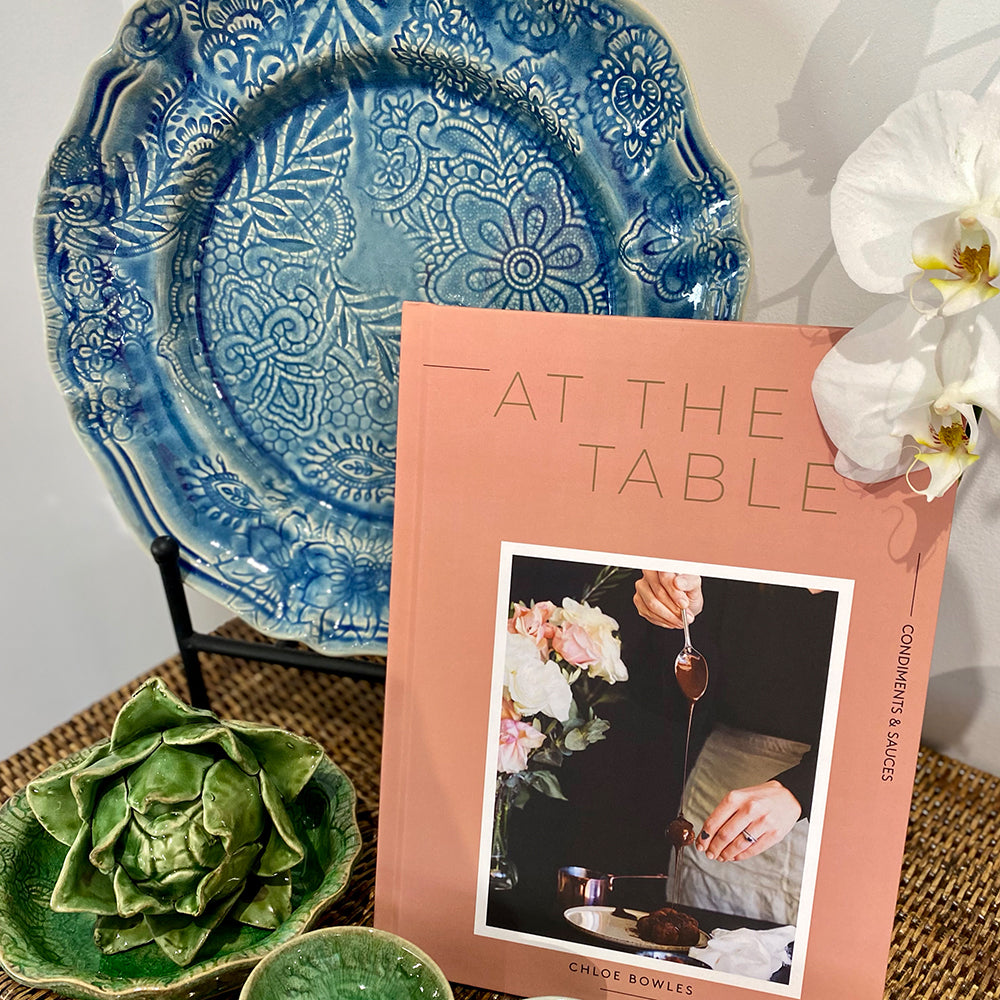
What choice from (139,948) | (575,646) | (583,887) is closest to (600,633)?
(575,646)

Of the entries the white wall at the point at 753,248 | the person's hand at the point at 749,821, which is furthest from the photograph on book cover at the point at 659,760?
the white wall at the point at 753,248

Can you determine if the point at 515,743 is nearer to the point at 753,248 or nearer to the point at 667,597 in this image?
the point at 667,597

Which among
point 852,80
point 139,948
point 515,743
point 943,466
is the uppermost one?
point 852,80

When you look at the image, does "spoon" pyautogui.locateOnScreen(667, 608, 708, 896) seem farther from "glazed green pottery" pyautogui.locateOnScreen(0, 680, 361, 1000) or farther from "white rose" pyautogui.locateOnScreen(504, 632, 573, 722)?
"glazed green pottery" pyautogui.locateOnScreen(0, 680, 361, 1000)

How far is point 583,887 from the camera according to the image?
0.40 m

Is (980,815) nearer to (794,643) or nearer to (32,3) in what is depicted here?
(794,643)

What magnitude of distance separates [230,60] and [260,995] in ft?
1.43

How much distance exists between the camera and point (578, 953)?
1.31 feet

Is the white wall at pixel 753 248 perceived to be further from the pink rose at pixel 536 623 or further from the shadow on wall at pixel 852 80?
the pink rose at pixel 536 623

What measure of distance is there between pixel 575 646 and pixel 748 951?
0.15 metres

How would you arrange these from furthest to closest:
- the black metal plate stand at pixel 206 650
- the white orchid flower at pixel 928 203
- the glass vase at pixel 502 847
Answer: the black metal plate stand at pixel 206 650
the glass vase at pixel 502 847
the white orchid flower at pixel 928 203

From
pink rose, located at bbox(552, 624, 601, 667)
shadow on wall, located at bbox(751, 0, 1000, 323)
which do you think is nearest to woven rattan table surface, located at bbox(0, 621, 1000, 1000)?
pink rose, located at bbox(552, 624, 601, 667)

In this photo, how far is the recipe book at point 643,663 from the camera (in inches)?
14.4

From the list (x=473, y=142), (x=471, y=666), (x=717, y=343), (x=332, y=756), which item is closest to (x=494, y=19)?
(x=473, y=142)
